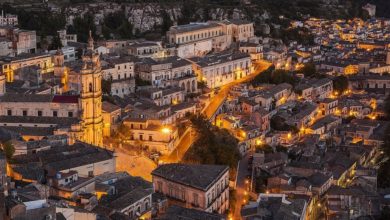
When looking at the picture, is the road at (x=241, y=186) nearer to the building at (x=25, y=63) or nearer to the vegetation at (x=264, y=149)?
the vegetation at (x=264, y=149)

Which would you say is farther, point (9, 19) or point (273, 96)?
point (9, 19)

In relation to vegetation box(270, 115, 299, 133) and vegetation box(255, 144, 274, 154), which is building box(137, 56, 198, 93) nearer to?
vegetation box(270, 115, 299, 133)

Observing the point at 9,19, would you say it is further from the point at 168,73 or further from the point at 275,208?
the point at 275,208

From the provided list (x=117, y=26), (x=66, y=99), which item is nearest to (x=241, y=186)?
(x=66, y=99)

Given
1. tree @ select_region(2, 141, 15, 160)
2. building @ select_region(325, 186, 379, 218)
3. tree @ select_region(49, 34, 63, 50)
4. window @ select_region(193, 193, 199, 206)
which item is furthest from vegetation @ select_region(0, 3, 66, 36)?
building @ select_region(325, 186, 379, 218)

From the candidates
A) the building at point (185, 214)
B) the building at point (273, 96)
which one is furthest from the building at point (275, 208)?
the building at point (273, 96)
